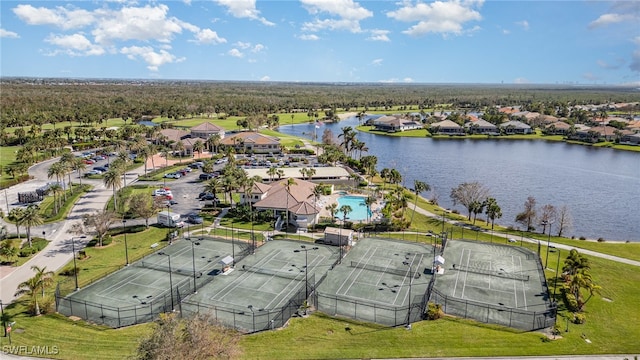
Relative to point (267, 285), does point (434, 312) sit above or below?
above

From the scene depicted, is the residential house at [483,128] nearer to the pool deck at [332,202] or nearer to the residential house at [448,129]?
the residential house at [448,129]

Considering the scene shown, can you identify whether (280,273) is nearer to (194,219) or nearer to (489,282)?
(489,282)

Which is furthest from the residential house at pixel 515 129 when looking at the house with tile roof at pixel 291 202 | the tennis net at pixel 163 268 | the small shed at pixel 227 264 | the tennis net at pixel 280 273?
the tennis net at pixel 163 268

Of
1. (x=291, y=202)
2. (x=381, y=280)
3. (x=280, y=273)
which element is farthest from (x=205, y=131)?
(x=381, y=280)

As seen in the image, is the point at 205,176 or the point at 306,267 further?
the point at 205,176

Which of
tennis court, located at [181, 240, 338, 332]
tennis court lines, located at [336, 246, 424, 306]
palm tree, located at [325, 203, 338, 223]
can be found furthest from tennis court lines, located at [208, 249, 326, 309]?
palm tree, located at [325, 203, 338, 223]

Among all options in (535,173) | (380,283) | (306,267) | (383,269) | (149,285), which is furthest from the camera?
(535,173)

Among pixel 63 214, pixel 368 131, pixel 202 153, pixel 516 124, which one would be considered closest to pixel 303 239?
pixel 63 214

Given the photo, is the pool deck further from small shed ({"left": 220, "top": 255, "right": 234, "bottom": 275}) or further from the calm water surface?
small shed ({"left": 220, "top": 255, "right": 234, "bottom": 275})
